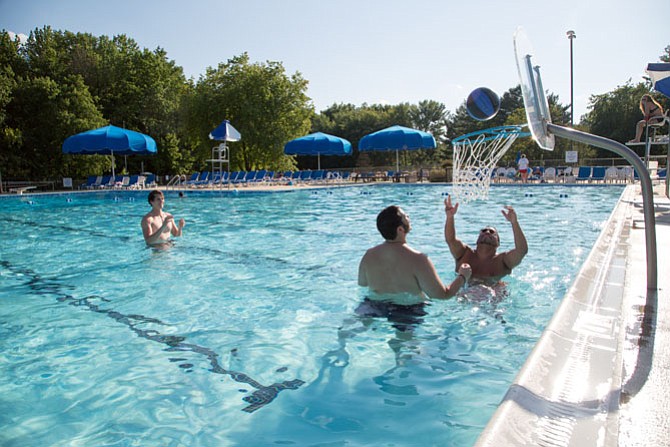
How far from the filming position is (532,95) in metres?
3.01

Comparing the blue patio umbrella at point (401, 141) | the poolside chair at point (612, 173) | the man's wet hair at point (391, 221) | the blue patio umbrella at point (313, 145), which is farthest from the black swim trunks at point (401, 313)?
the blue patio umbrella at point (313, 145)

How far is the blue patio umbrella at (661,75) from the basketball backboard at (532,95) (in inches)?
217

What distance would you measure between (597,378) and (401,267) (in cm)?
156

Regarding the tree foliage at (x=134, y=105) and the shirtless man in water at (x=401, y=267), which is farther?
the tree foliage at (x=134, y=105)

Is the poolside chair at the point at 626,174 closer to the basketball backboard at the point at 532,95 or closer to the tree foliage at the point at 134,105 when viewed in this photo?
the tree foliage at the point at 134,105

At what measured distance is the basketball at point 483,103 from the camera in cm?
478

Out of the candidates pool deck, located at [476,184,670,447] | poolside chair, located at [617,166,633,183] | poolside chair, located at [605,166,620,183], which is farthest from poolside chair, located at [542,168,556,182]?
pool deck, located at [476,184,670,447]

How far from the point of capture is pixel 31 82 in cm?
2430

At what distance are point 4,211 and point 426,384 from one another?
16.6 meters

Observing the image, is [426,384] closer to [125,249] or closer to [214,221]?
[125,249]

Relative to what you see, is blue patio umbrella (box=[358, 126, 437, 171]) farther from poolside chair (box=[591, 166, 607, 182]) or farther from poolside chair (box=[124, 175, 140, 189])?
poolside chair (box=[124, 175, 140, 189])

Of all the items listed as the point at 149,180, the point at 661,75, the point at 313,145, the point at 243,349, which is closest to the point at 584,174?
the point at 313,145

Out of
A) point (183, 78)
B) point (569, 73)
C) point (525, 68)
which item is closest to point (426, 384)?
point (525, 68)

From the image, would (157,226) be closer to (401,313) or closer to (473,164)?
(473,164)
